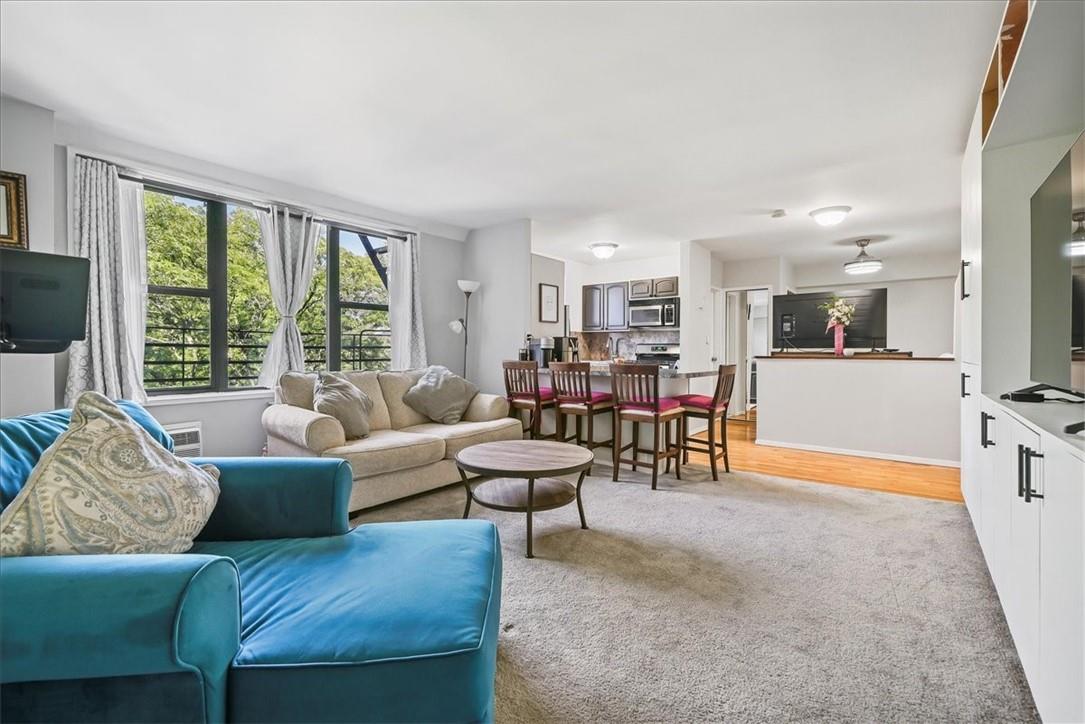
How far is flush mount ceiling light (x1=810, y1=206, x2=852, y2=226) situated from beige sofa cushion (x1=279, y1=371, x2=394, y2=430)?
163 inches

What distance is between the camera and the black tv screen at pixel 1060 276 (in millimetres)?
1418

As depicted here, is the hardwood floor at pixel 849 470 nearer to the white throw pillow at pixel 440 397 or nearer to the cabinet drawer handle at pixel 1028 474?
the white throw pillow at pixel 440 397

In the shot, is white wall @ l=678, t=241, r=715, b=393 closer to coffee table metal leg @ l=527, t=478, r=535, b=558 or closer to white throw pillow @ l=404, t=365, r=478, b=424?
white throw pillow @ l=404, t=365, r=478, b=424

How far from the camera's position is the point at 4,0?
6.11 ft

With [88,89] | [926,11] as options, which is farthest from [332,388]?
[926,11]

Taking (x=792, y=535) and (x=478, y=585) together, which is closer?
(x=478, y=585)

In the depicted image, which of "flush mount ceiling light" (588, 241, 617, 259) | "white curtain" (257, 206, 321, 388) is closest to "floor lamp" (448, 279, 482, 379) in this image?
"white curtain" (257, 206, 321, 388)

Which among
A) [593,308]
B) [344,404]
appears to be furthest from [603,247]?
[344,404]

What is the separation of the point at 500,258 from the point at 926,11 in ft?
12.6

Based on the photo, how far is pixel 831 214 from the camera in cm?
443

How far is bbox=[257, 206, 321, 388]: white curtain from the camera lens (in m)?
3.83

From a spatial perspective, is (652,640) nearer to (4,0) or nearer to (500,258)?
(4,0)

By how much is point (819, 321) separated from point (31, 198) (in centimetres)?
628

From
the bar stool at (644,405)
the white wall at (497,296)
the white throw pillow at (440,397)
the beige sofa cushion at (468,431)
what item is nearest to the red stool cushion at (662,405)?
the bar stool at (644,405)
